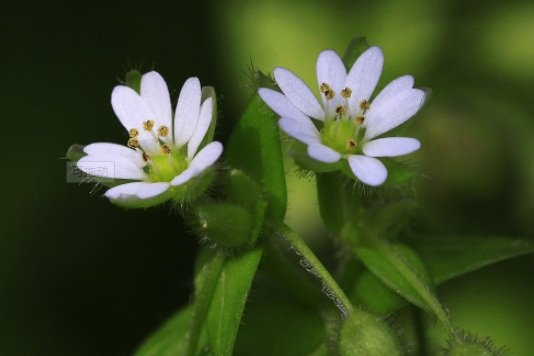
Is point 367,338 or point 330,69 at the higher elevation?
point 330,69

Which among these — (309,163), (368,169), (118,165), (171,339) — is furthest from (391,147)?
(171,339)

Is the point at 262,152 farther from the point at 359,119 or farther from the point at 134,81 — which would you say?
the point at 134,81

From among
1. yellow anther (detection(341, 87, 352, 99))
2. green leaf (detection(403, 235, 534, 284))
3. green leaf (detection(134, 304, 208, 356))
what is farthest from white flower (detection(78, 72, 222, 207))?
green leaf (detection(403, 235, 534, 284))

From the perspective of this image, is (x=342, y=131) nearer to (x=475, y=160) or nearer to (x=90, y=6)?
(x=475, y=160)

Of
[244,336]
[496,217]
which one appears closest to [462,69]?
[496,217]

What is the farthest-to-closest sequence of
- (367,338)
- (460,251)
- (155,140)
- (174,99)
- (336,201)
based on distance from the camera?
(174,99)
(460,251)
(336,201)
(155,140)
(367,338)

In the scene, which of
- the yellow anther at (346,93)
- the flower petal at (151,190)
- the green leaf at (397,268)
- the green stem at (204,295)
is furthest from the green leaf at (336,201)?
the flower petal at (151,190)

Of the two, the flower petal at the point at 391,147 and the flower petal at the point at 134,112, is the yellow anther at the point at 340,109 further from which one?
the flower petal at the point at 134,112
